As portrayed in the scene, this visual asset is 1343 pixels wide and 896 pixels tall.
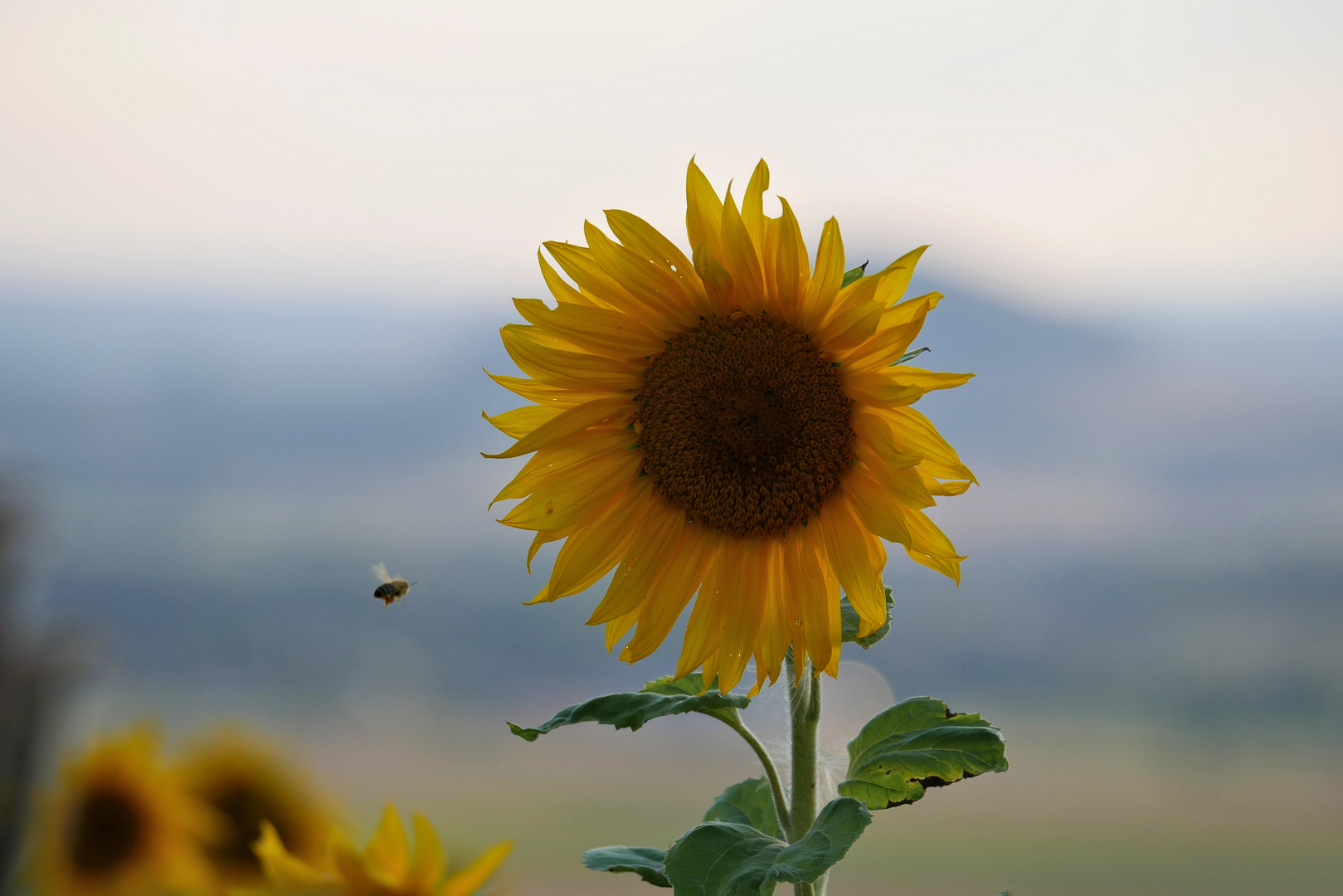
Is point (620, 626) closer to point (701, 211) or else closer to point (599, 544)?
point (599, 544)

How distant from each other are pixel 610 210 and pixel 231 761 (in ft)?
2.72

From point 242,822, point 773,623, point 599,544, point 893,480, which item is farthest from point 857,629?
point 242,822

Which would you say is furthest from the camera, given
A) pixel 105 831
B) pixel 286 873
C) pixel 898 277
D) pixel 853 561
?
pixel 105 831

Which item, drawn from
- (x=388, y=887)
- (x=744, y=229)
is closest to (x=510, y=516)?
(x=744, y=229)

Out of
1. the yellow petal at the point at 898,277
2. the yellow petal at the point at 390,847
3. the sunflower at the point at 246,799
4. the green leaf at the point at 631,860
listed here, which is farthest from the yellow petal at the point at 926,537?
the sunflower at the point at 246,799

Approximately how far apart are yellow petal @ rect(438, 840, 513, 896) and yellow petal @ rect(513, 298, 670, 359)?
593 mm

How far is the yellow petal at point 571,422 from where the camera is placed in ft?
3.79

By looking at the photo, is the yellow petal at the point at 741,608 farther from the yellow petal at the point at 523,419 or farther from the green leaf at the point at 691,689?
the yellow petal at the point at 523,419

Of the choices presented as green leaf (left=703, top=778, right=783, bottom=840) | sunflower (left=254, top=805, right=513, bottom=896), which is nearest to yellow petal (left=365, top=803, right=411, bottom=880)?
sunflower (left=254, top=805, right=513, bottom=896)

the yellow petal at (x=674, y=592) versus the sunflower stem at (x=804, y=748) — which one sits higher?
the yellow petal at (x=674, y=592)

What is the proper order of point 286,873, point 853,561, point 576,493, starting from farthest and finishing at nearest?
point 576,493 → point 853,561 → point 286,873

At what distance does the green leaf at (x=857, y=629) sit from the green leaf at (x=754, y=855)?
178 millimetres

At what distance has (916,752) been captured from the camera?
45.9 inches

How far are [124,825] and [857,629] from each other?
1.02m
